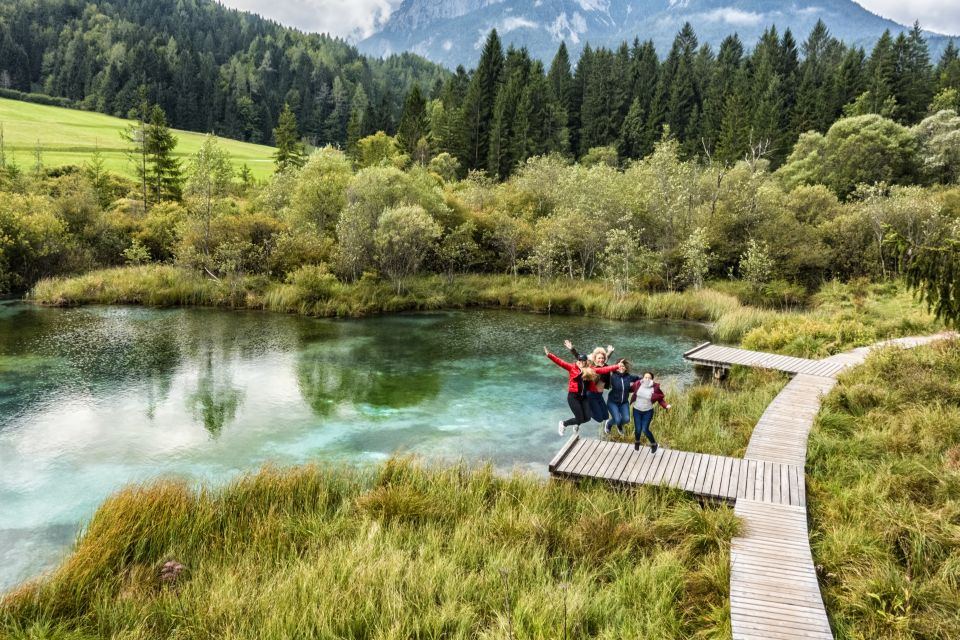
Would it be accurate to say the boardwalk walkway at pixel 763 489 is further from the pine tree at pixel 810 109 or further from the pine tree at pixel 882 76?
the pine tree at pixel 882 76

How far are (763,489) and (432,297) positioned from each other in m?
23.2

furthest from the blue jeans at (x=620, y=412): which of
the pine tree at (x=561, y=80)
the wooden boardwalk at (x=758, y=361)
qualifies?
the pine tree at (x=561, y=80)

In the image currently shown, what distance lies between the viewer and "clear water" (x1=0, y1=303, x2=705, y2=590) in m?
11.5

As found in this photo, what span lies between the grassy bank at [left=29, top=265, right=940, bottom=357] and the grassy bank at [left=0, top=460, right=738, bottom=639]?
1806 centimetres

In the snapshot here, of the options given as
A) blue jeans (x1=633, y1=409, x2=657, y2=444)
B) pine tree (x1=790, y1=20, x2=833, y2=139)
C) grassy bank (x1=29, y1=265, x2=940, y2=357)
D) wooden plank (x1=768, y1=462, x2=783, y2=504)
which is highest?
pine tree (x1=790, y1=20, x2=833, y2=139)

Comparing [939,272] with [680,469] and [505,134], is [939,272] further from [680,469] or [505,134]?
[505,134]

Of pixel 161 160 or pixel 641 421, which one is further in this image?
pixel 161 160

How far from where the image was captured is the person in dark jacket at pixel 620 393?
36.4 feet

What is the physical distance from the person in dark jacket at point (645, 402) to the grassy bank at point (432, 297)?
47.8ft

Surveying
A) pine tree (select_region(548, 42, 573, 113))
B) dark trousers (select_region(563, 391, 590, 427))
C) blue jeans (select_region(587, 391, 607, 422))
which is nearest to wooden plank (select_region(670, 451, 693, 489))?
blue jeans (select_region(587, 391, 607, 422))

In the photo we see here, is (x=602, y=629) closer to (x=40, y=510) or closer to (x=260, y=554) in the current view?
(x=260, y=554)

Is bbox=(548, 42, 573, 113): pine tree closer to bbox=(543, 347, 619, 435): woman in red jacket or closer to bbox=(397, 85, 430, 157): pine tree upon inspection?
bbox=(397, 85, 430, 157): pine tree

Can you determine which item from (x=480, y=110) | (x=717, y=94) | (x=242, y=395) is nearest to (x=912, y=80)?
(x=717, y=94)

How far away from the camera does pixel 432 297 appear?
101ft
